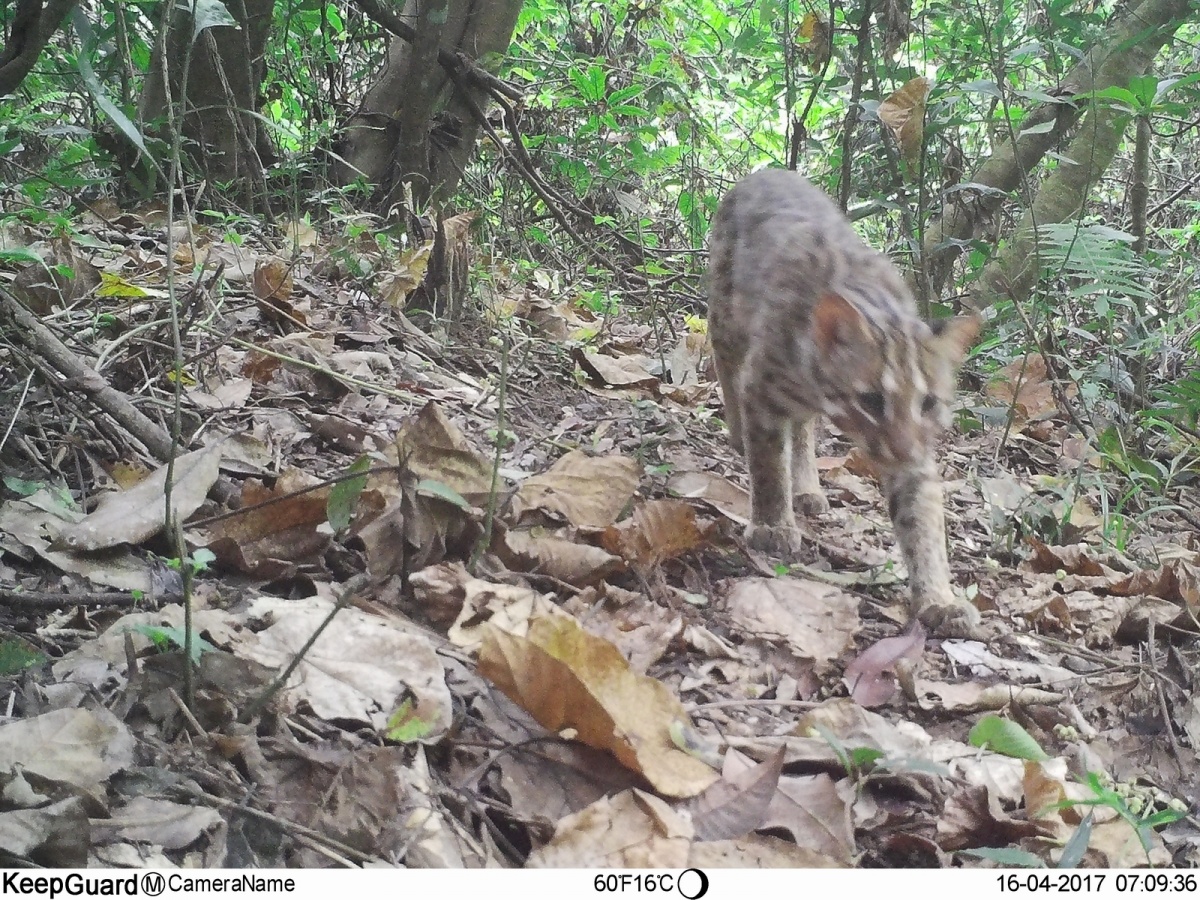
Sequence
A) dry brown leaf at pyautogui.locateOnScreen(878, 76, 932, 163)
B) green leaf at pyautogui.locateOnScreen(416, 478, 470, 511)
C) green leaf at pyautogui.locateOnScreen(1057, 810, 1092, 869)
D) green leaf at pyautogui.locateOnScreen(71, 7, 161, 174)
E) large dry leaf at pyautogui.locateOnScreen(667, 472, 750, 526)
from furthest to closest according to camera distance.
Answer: dry brown leaf at pyautogui.locateOnScreen(878, 76, 932, 163) → large dry leaf at pyautogui.locateOnScreen(667, 472, 750, 526) → green leaf at pyautogui.locateOnScreen(416, 478, 470, 511) → green leaf at pyautogui.locateOnScreen(71, 7, 161, 174) → green leaf at pyautogui.locateOnScreen(1057, 810, 1092, 869)

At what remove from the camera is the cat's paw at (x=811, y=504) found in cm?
462

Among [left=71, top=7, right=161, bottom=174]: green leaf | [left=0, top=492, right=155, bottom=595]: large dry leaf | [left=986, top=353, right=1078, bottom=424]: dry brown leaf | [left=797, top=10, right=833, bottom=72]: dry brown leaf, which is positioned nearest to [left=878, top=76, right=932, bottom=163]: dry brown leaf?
[left=797, top=10, right=833, bottom=72]: dry brown leaf

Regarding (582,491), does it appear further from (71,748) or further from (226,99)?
(226,99)

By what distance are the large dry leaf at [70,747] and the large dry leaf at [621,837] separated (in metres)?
0.76

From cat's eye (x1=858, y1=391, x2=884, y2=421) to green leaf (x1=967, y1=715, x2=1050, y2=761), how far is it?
4.69ft

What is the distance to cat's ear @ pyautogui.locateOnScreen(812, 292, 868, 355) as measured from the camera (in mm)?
3467

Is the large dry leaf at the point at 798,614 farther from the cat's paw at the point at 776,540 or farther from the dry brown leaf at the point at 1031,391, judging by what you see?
the dry brown leaf at the point at 1031,391

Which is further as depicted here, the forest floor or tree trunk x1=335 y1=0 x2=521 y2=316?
tree trunk x1=335 y1=0 x2=521 y2=316

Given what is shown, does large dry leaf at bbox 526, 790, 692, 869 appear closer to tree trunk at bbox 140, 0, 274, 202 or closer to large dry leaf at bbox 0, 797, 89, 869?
large dry leaf at bbox 0, 797, 89, 869

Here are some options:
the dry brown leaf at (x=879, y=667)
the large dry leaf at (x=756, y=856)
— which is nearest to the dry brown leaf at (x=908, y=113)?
the dry brown leaf at (x=879, y=667)
